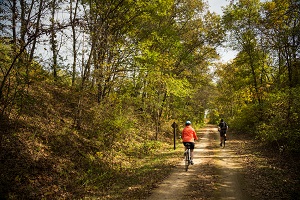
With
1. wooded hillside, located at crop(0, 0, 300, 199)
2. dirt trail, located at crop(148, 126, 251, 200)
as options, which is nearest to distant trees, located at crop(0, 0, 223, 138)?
wooded hillside, located at crop(0, 0, 300, 199)

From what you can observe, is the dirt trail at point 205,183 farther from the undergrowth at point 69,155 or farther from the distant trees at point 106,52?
the distant trees at point 106,52

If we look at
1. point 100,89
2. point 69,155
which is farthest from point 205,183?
point 100,89

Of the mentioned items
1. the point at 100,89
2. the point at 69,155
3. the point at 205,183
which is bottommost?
the point at 205,183

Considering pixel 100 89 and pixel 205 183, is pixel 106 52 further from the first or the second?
pixel 205 183

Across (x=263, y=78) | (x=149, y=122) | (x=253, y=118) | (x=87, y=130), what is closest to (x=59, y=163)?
(x=87, y=130)

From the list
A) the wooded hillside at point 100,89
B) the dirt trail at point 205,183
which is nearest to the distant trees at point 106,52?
the wooded hillside at point 100,89

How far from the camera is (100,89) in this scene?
13.8m

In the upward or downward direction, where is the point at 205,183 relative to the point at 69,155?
downward

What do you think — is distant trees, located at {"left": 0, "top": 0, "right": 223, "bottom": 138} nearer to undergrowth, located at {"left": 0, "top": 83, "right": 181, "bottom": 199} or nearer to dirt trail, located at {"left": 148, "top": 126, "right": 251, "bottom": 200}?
undergrowth, located at {"left": 0, "top": 83, "right": 181, "bottom": 199}

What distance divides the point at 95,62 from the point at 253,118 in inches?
857

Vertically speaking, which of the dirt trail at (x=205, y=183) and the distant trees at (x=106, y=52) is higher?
the distant trees at (x=106, y=52)

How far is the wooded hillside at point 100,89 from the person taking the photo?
7.65 metres

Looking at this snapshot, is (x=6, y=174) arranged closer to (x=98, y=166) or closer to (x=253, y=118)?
(x=98, y=166)

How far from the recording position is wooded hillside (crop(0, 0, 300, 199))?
25.1 ft
